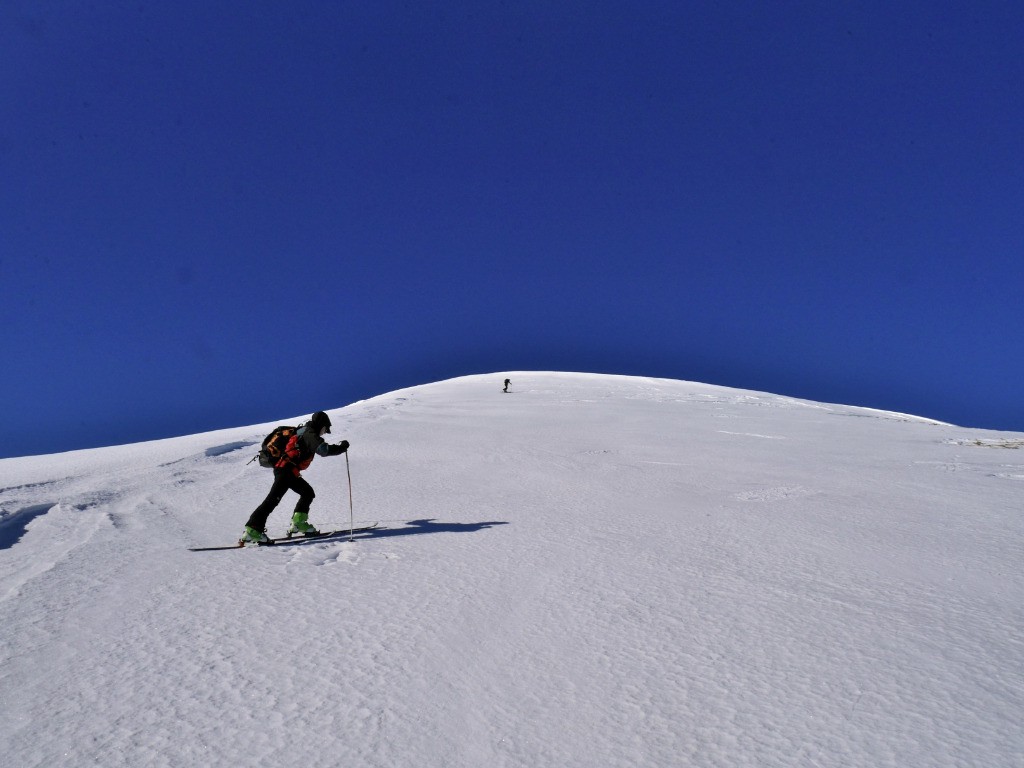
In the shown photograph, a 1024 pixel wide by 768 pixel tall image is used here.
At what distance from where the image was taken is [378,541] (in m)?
5.95

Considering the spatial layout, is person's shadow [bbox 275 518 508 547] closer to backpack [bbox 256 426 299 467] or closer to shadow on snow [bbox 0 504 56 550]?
backpack [bbox 256 426 299 467]

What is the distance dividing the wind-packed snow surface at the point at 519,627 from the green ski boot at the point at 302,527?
583mm

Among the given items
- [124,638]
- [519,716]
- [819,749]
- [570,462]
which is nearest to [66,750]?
[124,638]

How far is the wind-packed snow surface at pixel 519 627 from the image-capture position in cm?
257

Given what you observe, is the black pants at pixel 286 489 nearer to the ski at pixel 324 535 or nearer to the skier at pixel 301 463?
the skier at pixel 301 463

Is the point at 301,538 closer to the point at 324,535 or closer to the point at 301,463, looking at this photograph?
the point at 324,535

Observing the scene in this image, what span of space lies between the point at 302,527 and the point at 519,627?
347 centimetres

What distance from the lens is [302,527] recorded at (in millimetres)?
6328

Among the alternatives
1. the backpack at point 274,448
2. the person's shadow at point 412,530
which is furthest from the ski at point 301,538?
the backpack at point 274,448

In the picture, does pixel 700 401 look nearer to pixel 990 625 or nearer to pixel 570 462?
pixel 570 462

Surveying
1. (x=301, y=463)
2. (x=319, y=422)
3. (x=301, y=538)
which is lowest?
(x=301, y=538)

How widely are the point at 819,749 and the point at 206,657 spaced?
10.4 feet

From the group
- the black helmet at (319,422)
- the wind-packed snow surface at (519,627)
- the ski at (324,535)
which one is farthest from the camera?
the black helmet at (319,422)

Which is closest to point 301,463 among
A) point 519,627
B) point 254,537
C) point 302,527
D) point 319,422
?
point 319,422
